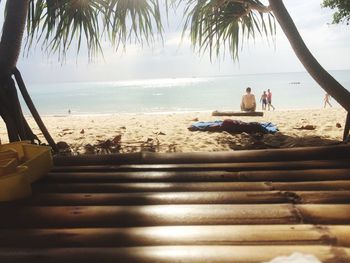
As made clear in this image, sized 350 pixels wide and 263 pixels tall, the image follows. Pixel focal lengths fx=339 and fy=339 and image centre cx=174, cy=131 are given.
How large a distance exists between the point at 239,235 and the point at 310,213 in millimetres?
454

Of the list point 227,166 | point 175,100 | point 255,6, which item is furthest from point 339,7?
point 175,100

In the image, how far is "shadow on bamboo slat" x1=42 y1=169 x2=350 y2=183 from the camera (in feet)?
7.97

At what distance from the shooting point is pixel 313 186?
220cm

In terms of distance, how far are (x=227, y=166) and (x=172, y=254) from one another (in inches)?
53.6

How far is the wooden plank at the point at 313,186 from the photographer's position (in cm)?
217

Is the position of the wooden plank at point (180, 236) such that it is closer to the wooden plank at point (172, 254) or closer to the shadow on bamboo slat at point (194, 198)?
the wooden plank at point (172, 254)

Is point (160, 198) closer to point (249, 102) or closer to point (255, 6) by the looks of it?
point (255, 6)

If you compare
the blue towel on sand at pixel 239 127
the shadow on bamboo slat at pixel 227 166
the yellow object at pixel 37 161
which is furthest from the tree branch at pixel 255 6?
the yellow object at pixel 37 161

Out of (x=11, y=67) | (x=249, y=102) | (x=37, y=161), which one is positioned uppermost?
(x=11, y=67)

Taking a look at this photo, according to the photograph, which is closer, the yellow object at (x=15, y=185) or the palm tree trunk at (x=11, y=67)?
the yellow object at (x=15, y=185)

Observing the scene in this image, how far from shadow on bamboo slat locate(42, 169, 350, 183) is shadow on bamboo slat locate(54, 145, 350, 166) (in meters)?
0.36

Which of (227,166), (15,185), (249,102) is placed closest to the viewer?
(15,185)

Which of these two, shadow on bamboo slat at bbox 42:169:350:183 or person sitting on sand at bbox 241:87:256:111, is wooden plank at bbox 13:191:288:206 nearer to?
shadow on bamboo slat at bbox 42:169:350:183

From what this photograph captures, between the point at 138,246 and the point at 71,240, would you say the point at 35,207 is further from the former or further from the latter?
the point at 138,246
